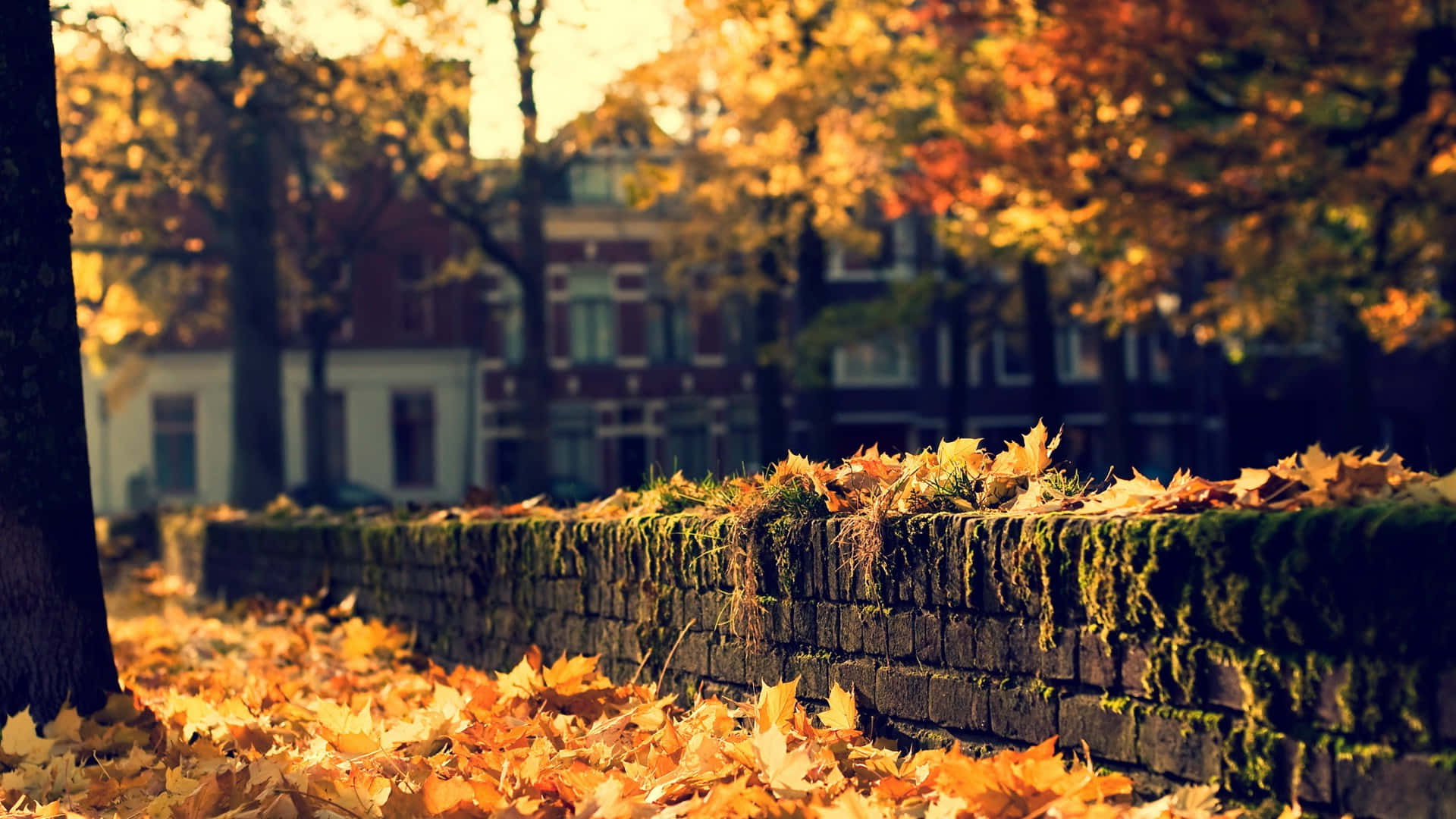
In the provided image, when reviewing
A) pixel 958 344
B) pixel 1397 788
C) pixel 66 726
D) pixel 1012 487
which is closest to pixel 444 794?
pixel 1012 487

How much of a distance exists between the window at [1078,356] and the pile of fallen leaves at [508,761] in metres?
41.6

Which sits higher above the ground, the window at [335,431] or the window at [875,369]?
the window at [875,369]

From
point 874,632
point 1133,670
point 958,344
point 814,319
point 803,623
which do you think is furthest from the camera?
point 958,344

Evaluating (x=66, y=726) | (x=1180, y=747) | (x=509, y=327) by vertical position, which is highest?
(x=509, y=327)

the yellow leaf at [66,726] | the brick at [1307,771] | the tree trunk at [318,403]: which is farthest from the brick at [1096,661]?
the tree trunk at [318,403]

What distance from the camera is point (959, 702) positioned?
453 cm

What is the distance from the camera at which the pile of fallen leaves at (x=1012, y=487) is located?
354 centimetres

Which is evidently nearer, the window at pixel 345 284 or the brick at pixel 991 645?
the brick at pixel 991 645

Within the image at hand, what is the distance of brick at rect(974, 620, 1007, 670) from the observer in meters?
4.35

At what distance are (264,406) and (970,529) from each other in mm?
22123

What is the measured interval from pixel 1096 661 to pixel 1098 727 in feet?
0.50

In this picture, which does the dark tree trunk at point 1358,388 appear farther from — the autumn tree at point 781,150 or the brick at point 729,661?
the brick at point 729,661

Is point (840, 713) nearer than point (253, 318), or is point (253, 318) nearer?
point (840, 713)

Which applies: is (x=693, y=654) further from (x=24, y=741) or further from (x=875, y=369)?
(x=875, y=369)
